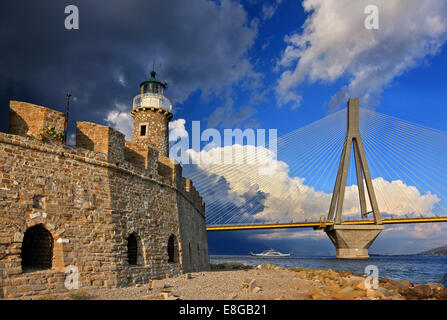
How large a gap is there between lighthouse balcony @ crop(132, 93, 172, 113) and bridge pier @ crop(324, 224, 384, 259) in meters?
24.5

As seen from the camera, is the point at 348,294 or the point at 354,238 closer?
the point at 348,294

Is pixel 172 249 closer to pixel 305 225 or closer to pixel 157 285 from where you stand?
pixel 157 285

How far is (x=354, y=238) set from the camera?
3616cm

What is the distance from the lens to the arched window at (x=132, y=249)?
11.1 meters

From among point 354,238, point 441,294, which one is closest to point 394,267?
point 354,238

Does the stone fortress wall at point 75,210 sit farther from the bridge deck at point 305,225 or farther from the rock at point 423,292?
the bridge deck at point 305,225

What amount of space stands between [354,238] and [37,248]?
A: 33.7 metres

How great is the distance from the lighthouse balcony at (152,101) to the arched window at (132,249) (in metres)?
9.64

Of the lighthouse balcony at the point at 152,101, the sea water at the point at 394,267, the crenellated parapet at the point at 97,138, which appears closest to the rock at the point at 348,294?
the crenellated parapet at the point at 97,138

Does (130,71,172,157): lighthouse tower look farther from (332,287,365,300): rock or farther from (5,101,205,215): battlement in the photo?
(332,287,365,300): rock

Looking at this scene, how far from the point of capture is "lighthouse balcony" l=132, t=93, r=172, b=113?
19.2 m

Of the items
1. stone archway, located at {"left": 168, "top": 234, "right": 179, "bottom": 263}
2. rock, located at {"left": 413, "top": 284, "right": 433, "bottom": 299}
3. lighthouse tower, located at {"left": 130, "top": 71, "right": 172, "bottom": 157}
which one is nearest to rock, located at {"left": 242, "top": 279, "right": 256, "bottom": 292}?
stone archway, located at {"left": 168, "top": 234, "right": 179, "bottom": 263}
